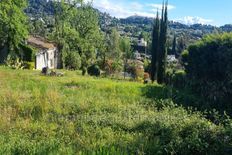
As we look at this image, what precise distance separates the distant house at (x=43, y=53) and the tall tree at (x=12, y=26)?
331 cm

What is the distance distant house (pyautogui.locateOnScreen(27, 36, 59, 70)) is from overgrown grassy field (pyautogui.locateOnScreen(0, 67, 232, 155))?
31.5 meters

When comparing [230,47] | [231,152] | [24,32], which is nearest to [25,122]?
[231,152]

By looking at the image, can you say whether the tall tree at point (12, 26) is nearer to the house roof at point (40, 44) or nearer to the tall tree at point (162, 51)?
the house roof at point (40, 44)

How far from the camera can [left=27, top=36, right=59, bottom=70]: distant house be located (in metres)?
47.3

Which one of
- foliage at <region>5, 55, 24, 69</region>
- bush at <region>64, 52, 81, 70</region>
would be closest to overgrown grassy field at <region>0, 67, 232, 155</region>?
foliage at <region>5, 55, 24, 69</region>

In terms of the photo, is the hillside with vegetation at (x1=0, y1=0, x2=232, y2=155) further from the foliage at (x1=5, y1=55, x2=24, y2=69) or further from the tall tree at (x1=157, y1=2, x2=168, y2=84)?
the tall tree at (x1=157, y1=2, x2=168, y2=84)

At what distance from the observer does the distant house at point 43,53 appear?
1863 inches

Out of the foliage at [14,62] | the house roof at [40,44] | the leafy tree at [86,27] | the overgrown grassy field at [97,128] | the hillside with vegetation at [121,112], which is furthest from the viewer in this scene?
the leafy tree at [86,27]

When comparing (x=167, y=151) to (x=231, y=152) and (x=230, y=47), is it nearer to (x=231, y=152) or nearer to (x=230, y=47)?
(x=231, y=152)

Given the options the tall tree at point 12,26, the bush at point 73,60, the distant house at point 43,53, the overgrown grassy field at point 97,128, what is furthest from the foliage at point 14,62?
the overgrown grassy field at point 97,128

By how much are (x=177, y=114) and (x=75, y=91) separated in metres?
6.83

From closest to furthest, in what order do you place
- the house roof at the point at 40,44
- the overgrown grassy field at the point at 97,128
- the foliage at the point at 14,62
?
the overgrown grassy field at the point at 97,128, the foliage at the point at 14,62, the house roof at the point at 40,44

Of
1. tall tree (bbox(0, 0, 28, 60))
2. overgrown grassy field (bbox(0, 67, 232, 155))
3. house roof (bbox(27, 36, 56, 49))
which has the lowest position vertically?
overgrown grassy field (bbox(0, 67, 232, 155))

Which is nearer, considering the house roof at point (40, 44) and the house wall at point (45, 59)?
the house wall at point (45, 59)
